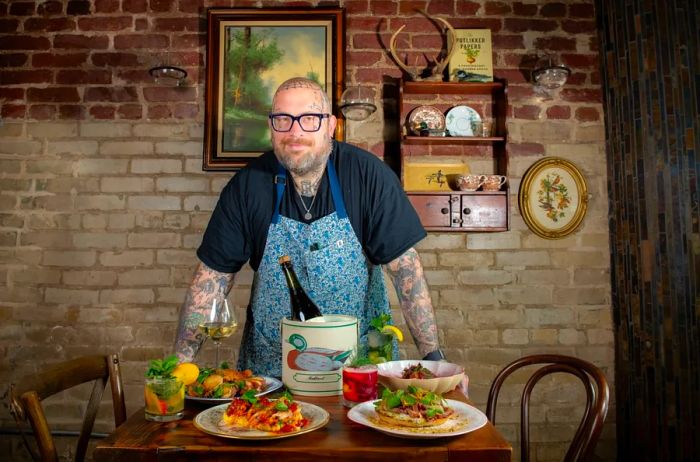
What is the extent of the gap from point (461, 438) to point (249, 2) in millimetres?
2689

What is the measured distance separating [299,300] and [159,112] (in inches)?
67.1

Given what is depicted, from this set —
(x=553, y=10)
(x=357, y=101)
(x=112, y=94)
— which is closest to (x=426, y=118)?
(x=357, y=101)

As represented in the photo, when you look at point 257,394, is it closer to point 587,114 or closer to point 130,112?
point 130,112

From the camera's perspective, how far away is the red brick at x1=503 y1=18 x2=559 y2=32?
3043 millimetres

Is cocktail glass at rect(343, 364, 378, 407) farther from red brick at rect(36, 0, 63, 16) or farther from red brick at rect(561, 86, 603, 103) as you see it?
red brick at rect(36, 0, 63, 16)

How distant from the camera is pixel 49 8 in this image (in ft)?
9.98

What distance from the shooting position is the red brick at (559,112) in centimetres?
303

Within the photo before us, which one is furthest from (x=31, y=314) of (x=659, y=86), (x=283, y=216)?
(x=659, y=86)

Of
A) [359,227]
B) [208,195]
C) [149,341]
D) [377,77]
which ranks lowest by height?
[149,341]

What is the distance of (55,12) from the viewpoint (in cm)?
304

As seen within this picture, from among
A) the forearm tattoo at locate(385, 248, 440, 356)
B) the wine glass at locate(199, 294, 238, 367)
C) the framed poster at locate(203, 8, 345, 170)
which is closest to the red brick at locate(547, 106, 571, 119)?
the framed poster at locate(203, 8, 345, 170)

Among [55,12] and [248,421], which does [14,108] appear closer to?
[55,12]

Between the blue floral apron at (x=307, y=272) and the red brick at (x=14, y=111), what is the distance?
1948 millimetres

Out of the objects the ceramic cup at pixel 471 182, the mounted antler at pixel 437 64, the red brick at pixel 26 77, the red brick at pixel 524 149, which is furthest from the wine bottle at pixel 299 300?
the red brick at pixel 26 77
